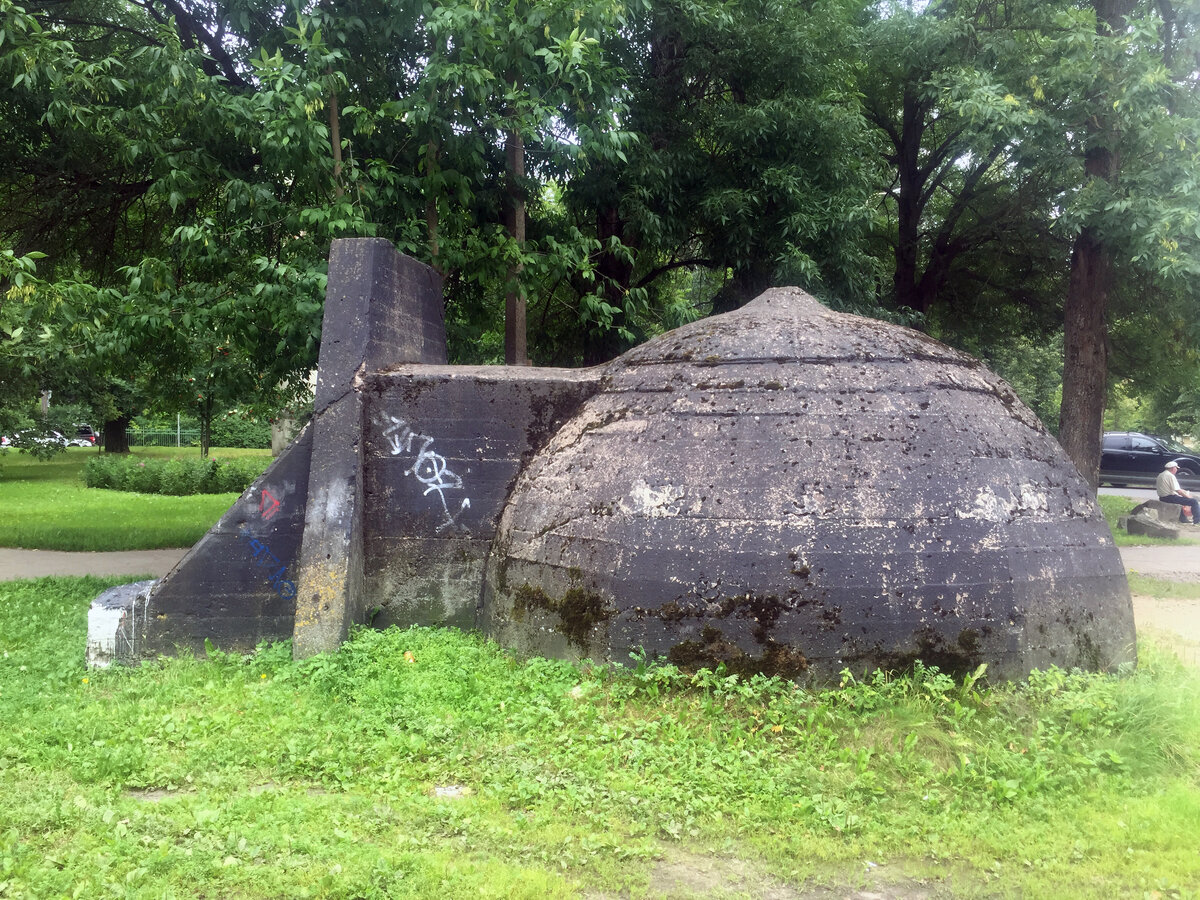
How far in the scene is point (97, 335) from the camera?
8.52 m

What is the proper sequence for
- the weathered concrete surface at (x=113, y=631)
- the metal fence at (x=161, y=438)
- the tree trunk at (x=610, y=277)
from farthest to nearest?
1. the metal fence at (x=161, y=438)
2. the tree trunk at (x=610, y=277)
3. the weathered concrete surface at (x=113, y=631)

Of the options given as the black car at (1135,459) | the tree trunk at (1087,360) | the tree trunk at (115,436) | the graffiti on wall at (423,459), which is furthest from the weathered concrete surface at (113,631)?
the black car at (1135,459)

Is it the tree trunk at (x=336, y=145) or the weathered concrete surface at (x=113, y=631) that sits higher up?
the tree trunk at (x=336, y=145)

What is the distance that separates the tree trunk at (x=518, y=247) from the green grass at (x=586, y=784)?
462 cm

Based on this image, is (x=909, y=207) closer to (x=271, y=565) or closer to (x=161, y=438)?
(x=271, y=565)

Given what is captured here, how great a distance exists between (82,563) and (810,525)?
378 inches

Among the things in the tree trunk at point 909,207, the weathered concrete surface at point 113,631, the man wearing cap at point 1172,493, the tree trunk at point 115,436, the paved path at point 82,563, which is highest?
the tree trunk at point 909,207

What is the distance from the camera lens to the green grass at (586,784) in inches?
137

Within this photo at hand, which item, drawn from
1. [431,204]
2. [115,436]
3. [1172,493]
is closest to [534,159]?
[431,204]

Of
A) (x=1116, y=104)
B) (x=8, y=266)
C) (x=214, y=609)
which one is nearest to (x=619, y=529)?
(x=214, y=609)

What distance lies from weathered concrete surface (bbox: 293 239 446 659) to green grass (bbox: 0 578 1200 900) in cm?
39

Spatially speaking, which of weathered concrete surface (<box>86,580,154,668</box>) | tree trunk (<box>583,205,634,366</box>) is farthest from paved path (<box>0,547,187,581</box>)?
tree trunk (<box>583,205,634,366</box>)

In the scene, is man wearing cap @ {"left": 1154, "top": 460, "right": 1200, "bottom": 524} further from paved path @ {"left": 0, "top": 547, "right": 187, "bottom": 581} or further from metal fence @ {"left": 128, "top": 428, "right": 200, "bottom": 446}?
metal fence @ {"left": 128, "top": 428, "right": 200, "bottom": 446}

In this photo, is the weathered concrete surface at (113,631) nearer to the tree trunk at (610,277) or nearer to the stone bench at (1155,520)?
the tree trunk at (610,277)
